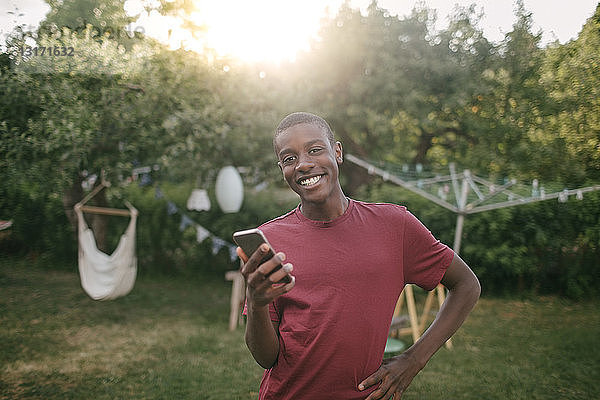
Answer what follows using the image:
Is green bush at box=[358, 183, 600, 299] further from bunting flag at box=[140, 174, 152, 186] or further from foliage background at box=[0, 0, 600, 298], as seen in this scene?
bunting flag at box=[140, 174, 152, 186]

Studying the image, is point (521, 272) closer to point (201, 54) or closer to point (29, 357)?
point (201, 54)

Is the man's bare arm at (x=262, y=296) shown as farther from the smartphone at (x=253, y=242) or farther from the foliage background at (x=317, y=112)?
the foliage background at (x=317, y=112)

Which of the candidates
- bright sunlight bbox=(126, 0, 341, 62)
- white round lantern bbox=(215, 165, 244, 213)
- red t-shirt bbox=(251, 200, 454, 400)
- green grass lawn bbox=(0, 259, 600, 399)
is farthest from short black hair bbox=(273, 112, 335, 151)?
white round lantern bbox=(215, 165, 244, 213)

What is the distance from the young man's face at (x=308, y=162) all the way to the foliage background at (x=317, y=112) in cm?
354

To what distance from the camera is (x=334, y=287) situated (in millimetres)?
1279

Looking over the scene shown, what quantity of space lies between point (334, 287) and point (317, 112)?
6.27 m

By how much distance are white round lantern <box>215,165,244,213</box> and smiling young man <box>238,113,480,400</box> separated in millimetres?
5119

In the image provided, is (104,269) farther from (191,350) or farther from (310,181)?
(310,181)

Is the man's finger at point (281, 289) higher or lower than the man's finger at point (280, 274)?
lower

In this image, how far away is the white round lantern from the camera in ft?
21.4

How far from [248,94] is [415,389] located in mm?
3806

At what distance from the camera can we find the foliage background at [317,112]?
4.67m

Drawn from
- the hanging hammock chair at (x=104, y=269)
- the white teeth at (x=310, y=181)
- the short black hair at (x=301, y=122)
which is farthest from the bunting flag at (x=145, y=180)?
the white teeth at (x=310, y=181)

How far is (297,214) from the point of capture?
4.72 ft
